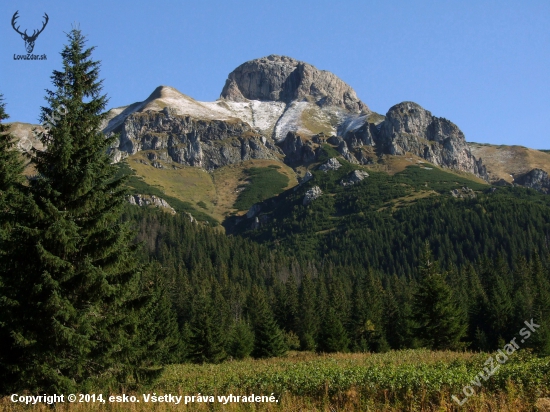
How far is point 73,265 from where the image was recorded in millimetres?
17625

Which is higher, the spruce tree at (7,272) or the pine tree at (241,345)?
the spruce tree at (7,272)

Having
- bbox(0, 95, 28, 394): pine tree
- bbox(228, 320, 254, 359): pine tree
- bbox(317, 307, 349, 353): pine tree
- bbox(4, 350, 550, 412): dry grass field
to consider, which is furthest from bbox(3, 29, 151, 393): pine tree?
bbox(317, 307, 349, 353): pine tree

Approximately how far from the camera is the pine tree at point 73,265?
1647 centimetres

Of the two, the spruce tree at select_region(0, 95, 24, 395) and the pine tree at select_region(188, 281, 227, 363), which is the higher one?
the spruce tree at select_region(0, 95, 24, 395)

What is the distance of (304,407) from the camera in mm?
14047

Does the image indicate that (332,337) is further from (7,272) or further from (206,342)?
(7,272)

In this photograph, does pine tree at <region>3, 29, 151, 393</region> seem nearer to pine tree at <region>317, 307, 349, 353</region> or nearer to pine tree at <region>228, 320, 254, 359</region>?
pine tree at <region>228, 320, 254, 359</region>

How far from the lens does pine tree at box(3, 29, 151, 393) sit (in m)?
16.5

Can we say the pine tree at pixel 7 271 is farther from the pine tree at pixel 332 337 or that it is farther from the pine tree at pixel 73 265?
the pine tree at pixel 332 337

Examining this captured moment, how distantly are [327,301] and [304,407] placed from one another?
93.3 metres

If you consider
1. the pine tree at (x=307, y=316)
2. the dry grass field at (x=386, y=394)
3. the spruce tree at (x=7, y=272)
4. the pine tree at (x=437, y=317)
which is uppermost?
the spruce tree at (x=7, y=272)

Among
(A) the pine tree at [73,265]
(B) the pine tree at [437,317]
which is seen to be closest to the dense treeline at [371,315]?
(B) the pine tree at [437,317]

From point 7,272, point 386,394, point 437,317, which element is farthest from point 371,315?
point 7,272

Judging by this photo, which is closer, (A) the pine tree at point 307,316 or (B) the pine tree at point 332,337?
(B) the pine tree at point 332,337
